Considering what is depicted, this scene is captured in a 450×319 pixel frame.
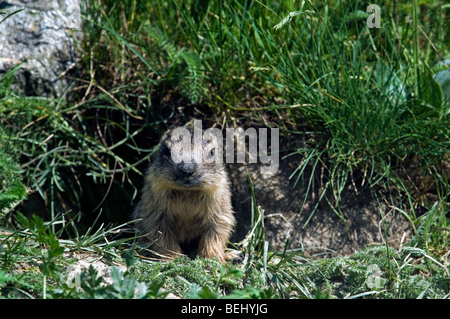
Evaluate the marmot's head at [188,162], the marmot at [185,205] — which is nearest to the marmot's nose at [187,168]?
the marmot's head at [188,162]

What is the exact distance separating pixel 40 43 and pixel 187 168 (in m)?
2.35

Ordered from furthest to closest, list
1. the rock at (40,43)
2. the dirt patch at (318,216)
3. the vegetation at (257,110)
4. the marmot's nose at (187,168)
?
1. the rock at (40,43)
2. the dirt patch at (318,216)
3. the vegetation at (257,110)
4. the marmot's nose at (187,168)

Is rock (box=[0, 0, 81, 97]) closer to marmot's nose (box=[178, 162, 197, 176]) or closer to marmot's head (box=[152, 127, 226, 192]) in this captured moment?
marmot's head (box=[152, 127, 226, 192])

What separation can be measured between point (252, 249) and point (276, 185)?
3.97 ft

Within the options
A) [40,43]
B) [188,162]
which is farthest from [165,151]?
[40,43]

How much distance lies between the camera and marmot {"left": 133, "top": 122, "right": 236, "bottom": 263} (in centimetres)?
436

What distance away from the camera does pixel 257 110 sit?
17.3ft

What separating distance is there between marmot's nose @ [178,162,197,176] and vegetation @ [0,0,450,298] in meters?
0.65

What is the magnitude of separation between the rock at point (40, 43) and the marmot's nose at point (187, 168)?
2023 mm

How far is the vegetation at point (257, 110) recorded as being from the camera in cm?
427

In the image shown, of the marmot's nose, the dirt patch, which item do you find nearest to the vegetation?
the dirt patch

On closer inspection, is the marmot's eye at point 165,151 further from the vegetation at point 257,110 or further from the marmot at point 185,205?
the vegetation at point 257,110
